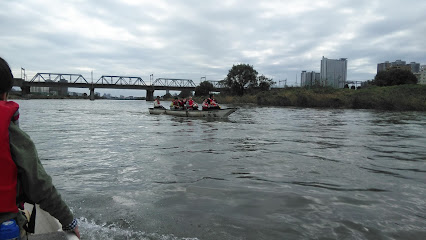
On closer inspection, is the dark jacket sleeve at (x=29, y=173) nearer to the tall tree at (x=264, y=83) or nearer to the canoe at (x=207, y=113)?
the canoe at (x=207, y=113)

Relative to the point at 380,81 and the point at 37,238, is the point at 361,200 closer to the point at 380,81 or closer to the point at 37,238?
the point at 37,238

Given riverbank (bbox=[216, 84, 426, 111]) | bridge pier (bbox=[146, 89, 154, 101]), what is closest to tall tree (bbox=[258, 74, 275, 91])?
riverbank (bbox=[216, 84, 426, 111])

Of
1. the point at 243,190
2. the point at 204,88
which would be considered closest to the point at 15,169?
the point at 243,190

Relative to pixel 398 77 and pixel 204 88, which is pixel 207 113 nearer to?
pixel 398 77

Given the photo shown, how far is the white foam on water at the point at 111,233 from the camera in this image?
3857 millimetres

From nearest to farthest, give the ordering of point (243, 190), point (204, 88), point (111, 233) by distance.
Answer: point (111, 233) → point (243, 190) → point (204, 88)

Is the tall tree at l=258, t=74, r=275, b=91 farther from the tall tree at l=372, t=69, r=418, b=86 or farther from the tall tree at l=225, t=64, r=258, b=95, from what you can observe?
the tall tree at l=372, t=69, r=418, b=86

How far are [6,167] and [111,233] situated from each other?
254 centimetres

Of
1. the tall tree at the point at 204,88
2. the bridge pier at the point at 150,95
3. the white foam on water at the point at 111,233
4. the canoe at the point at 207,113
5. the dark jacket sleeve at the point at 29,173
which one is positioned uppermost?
the tall tree at the point at 204,88

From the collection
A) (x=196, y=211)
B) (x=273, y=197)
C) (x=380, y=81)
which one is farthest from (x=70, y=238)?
(x=380, y=81)

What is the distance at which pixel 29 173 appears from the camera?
189 cm

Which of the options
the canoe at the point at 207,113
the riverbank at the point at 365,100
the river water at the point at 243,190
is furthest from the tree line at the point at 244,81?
the river water at the point at 243,190

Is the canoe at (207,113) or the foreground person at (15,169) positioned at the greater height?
the foreground person at (15,169)

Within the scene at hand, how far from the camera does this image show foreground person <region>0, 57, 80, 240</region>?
176cm
